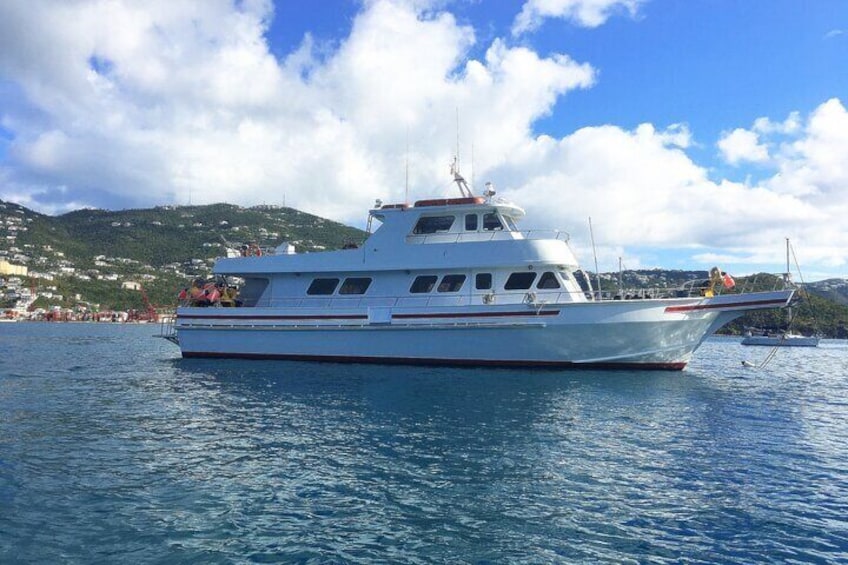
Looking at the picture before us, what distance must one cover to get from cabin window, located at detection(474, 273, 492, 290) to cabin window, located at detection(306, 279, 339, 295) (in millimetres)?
5338

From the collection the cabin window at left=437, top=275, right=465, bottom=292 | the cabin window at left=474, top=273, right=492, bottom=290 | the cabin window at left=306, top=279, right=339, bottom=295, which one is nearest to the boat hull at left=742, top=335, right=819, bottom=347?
the cabin window at left=474, top=273, right=492, bottom=290

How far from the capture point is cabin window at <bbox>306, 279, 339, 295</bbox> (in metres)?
20.2

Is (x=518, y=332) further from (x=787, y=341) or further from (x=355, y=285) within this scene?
(x=787, y=341)

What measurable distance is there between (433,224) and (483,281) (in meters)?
2.81

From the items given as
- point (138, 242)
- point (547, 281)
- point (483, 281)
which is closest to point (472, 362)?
point (483, 281)

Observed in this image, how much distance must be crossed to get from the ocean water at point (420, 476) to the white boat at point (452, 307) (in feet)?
11.8

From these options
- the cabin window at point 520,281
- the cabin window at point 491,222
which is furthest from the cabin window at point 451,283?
the cabin window at point 491,222

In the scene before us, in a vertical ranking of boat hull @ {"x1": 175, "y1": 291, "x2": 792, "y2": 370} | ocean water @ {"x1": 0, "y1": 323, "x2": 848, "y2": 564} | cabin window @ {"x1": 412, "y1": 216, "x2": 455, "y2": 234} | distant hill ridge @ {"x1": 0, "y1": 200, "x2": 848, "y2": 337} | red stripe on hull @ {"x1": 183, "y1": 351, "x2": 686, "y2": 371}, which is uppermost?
distant hill ridge @ {"x1": 0, "y1": 200, "x2": 848, "y2": 337}

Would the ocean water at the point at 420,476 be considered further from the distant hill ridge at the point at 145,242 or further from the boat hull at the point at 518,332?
the distant hill ridge at the point at 145,242

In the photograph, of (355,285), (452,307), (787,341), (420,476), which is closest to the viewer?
(420,476)

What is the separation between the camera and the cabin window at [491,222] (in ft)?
61.8

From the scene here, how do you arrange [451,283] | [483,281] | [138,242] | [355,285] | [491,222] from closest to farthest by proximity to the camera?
[483,281]
[451,283]
[491,222]
[355,285]
[138,242]

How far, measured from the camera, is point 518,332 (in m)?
17.5

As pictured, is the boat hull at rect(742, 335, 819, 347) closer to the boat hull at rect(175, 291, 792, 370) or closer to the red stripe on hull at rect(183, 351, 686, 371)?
the boat hull at rect(175, 291, 792, 370)
